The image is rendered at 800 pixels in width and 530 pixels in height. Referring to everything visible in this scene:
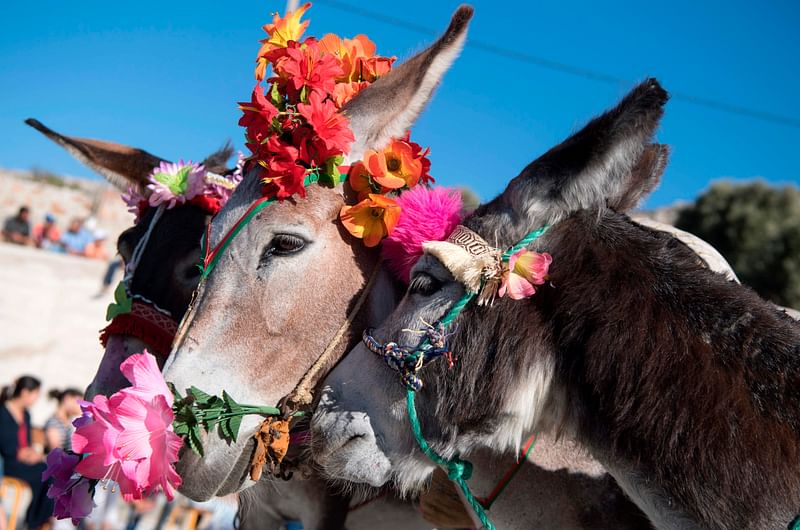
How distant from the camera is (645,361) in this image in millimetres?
2059

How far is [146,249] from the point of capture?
381cm

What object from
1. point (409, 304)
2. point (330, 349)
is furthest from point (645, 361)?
point (330, 349)

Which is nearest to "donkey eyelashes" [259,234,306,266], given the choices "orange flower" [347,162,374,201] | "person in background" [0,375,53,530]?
"orange flower" [347,162,374,201]

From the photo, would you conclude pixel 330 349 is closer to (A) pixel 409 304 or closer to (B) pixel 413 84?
(A) pixel 409 304

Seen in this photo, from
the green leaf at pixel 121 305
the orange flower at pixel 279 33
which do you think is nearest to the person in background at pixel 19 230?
the green leaf at pixel 121 305

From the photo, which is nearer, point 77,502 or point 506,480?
point 77,502

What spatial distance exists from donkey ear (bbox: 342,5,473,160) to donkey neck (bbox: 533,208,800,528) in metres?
0.97

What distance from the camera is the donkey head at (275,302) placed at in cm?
261

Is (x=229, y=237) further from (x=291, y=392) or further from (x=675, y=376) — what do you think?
(x=675, y=376)

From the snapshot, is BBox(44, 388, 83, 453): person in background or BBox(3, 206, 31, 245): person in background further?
BBox(3, 206, 31, 245): person in background

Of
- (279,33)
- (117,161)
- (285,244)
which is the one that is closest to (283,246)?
(285,244)

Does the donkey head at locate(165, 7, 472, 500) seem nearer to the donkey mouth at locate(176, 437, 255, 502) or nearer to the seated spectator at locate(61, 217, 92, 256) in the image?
the donkey mouth at locate(176, 437, 255, 502)

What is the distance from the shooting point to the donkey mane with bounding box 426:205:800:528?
191 cm

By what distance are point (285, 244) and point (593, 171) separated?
120cm
